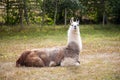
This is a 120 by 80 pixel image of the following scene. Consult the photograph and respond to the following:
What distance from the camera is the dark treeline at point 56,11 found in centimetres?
2395

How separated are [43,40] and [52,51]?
24.3 feet

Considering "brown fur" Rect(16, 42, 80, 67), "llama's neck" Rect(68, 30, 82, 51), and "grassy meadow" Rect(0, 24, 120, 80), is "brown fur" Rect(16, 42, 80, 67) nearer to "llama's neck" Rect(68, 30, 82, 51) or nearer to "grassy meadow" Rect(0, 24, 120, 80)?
"grassy meadow" Rect(0, 24, 120, 80)

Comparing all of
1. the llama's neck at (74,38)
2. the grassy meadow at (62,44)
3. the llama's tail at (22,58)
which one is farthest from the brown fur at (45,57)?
the llama's neck at (74,38)

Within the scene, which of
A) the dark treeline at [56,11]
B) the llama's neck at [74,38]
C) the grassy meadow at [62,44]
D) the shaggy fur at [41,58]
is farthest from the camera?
the dark treeline at [56,11]

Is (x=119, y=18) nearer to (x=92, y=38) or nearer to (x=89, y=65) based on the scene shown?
(x=92, y=38)

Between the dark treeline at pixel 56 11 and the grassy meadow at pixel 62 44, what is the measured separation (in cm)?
109

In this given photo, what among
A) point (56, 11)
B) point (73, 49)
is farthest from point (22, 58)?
point (56, 11)

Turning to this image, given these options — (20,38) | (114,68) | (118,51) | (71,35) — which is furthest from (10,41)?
(114,68)

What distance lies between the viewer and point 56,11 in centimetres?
2461

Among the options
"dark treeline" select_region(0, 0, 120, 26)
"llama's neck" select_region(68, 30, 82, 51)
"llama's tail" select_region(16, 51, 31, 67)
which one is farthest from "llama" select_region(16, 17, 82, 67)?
"dark treeline" select_region(0, 0, 120, 26)

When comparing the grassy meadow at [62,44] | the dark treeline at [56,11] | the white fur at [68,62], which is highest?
the dark treeline at [56,11]

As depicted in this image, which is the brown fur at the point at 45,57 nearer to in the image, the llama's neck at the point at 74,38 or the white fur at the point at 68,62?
the white fur at the point at 68,62

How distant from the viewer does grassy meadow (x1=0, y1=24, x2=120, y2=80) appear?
35.6 ft

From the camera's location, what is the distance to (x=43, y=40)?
19422 millimetres
